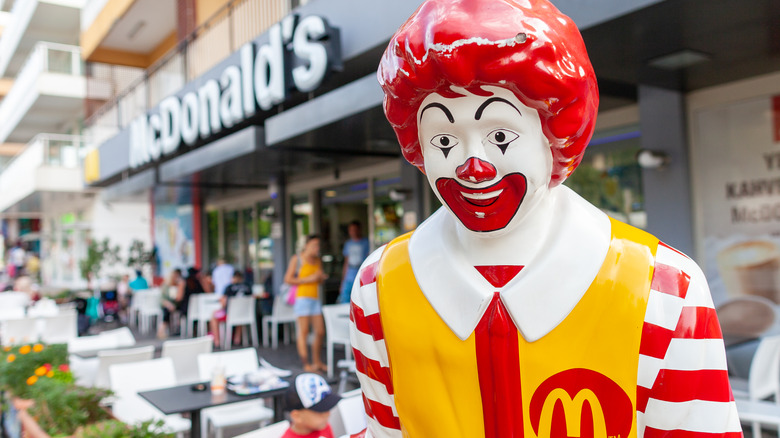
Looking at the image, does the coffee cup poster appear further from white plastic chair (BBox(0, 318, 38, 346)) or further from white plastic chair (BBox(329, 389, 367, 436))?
white plastic chair (BBox(0, 318, 38, 346))

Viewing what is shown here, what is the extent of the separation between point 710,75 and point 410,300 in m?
4.52

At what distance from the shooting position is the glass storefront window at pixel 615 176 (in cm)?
572

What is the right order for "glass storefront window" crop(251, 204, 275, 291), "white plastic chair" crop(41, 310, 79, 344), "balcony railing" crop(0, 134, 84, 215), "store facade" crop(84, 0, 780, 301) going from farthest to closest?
"balcony railing" crop(0, 134, 84, 215)
"glass storefront window" crop(251, 204, 275, 291)
"white plastic chair" crop(41, 310, 79, 344)
"store facade" crop(84, 0, 780, 301)

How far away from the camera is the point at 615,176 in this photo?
19.3 feet

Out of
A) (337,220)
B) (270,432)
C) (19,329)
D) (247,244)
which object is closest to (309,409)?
(270,432)

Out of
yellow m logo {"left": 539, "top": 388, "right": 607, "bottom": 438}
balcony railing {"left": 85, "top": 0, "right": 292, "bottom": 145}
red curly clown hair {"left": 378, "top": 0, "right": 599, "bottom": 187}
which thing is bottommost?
yellow m logo {"left": 539, "top": 388, "right": 607, "bottom": 438}

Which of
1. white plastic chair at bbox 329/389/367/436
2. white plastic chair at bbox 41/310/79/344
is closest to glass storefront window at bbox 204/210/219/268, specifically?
white plastic chair at bbox 41/310/79/344

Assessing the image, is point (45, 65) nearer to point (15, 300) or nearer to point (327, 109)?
point (15, 300)

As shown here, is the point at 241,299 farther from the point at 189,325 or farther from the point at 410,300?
the point at 410,300

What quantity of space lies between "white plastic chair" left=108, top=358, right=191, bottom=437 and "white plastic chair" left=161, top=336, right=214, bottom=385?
468 mm

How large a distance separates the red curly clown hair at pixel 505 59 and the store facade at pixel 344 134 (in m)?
2.49

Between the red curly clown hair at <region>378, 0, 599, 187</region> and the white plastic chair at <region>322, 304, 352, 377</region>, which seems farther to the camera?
the white plastic chair at <region>322, 304, 352, 377</region>

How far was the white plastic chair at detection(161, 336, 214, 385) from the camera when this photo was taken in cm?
514

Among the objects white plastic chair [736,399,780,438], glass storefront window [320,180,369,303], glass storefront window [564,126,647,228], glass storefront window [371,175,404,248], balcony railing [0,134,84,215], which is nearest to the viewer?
white plastic chair [736,399,780,438]
